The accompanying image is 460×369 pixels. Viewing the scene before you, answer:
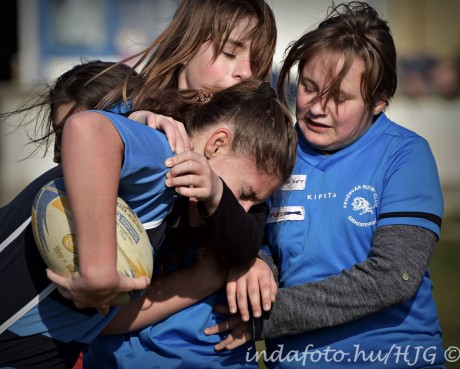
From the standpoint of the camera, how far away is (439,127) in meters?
14.1

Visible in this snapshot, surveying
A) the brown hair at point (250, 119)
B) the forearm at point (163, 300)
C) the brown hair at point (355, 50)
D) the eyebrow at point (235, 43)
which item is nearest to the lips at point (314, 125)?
the brown hair at point (355, 50)

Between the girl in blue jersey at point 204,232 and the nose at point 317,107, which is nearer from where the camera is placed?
the girl in blue jersey at point 204,232

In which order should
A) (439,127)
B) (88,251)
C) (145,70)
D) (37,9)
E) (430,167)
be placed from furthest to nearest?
(37,9)
(439,127)
(145,70)
(430,167)
(88,251)

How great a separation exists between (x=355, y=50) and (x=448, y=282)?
5004 millimetres

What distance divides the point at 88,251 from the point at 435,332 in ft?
4.65

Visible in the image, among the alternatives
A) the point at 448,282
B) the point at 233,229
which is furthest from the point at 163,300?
the point at 448,282

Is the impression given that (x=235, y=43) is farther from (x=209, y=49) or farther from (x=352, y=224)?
(x=352, y=224)

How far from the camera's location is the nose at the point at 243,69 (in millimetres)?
3158

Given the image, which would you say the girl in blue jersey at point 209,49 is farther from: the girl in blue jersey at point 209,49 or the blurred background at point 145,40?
the blurred background at point 145,40

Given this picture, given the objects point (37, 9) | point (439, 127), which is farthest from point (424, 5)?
point (37, 9)

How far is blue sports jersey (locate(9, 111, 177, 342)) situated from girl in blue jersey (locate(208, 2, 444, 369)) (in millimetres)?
527

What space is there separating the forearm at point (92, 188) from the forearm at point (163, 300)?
58cm

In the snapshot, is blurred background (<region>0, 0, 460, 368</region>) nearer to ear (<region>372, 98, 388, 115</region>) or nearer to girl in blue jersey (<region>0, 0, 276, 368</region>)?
girl in blue jersey (<region>0, 0, 276, 368</region>)

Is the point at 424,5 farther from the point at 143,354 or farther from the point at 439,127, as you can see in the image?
the point at 143,354
